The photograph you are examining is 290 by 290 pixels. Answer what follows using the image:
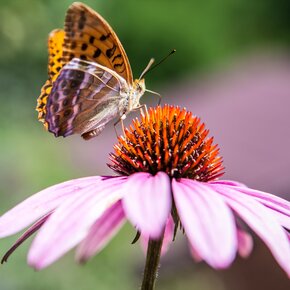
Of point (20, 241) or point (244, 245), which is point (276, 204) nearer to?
point (244, 245)

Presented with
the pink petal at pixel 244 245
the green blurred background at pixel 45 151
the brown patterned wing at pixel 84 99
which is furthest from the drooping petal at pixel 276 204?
the green blurred background at pixel 45 151

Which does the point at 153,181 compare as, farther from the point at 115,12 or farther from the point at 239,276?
the point at 115,12

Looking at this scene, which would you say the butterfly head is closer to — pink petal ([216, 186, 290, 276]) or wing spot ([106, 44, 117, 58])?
wing spot ([106, 44, 117, 58])

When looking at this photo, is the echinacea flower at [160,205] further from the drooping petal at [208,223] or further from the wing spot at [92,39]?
the wing spot at [92,39]

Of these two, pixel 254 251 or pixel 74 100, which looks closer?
pixel 74 100

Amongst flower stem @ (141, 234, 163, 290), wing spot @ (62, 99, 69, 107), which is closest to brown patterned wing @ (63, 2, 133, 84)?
wing spot @ (62, 99, 69, 107)

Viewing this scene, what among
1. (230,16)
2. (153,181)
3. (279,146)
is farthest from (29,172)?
(230,16)
